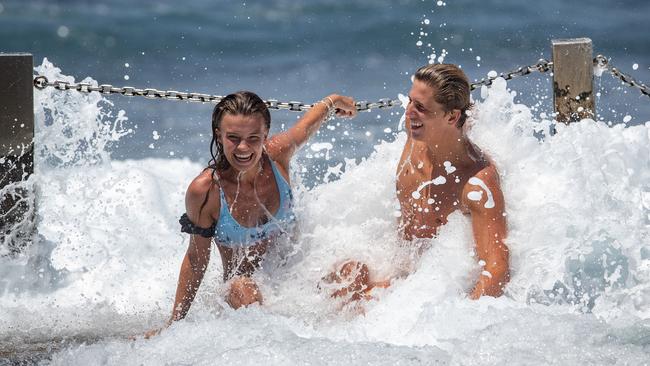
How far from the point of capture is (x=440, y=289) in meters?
4.73

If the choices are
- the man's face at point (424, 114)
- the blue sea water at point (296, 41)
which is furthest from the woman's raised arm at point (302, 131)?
the blue sea water at point (296, 41)

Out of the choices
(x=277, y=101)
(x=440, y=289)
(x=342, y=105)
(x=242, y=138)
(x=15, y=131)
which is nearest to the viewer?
(x=242, y=138)

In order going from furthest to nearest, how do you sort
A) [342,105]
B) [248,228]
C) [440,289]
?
[342,105] → [248,228] → [440,289]

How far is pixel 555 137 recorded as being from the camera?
5.46 metres

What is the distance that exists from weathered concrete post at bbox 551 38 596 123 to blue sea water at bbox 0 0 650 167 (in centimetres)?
668

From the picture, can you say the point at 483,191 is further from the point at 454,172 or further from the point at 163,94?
the point at 163,94

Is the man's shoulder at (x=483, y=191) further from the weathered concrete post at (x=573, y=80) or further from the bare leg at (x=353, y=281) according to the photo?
the weathered concrete post at (x=573, y=80)

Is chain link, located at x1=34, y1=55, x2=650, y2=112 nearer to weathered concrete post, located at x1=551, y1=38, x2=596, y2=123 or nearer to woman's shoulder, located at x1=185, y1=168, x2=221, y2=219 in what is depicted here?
weathered concrete post, located at x1=551, y1=38, x2=596, y2=123

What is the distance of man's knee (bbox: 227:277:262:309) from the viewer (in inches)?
189

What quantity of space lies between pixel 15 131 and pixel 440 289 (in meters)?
2.77

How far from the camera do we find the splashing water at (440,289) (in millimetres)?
4027

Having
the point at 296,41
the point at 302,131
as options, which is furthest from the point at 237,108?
the point at 296,41

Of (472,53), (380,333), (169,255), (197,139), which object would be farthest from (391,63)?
(380,333)

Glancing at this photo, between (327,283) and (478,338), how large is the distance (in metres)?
1.17
